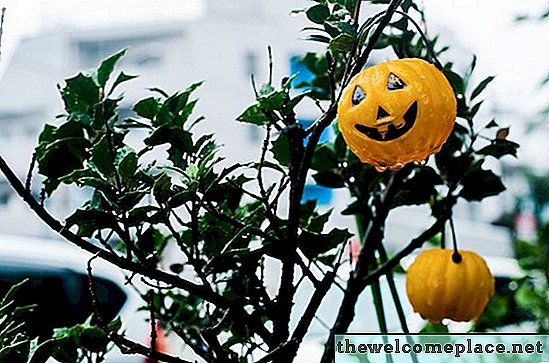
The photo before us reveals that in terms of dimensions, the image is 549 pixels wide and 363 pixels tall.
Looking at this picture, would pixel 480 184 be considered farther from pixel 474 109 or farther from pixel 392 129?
pixel 392 129

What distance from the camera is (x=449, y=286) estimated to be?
482mm

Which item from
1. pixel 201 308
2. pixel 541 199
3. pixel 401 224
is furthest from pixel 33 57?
pixel 201 308

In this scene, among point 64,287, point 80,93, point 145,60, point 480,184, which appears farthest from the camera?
point 145,60

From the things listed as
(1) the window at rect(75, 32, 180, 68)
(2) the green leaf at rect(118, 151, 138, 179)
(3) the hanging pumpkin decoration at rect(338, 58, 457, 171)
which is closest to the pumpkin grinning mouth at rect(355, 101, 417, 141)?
(3) the hanging pumpkin decoration at rect(338, 58, 457, 171)

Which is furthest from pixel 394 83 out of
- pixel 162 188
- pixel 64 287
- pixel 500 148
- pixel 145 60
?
pixel 145 60

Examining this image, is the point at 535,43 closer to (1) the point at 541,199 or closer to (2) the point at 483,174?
(2) the point at 483,174

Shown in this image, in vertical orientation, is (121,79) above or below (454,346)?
above

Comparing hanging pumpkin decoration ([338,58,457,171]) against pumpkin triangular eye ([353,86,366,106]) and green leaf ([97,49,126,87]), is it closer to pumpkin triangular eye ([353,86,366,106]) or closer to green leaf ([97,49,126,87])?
pumpkin triangular eye ([353,86,366,106])

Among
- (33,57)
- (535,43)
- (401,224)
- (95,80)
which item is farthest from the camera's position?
(33,57)

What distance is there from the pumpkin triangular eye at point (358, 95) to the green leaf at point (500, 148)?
0.22m

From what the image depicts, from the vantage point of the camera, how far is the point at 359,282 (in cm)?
50

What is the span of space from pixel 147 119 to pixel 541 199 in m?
5.51

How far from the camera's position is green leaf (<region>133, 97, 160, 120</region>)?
403 millimetres

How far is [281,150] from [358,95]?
98 millimetres
